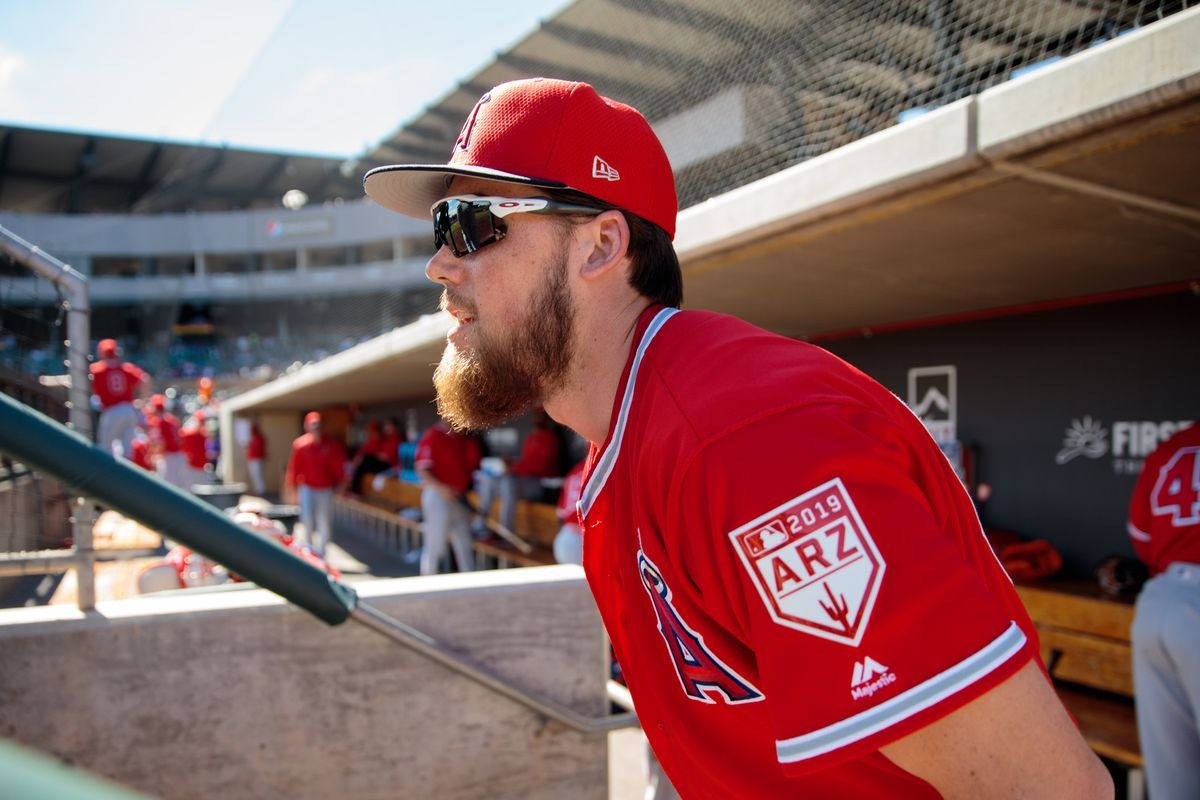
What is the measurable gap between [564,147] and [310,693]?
2127 mm

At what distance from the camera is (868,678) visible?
2.56 feet

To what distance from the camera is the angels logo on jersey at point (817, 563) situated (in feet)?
2.57

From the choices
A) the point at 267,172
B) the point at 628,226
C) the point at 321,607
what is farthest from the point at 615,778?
the point at 267,172

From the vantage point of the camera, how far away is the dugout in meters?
2.18

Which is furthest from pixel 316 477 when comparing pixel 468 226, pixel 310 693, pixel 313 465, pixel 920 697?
pixel 920 697

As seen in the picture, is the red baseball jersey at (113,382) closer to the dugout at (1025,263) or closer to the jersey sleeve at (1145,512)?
the dugout at (1025,263)

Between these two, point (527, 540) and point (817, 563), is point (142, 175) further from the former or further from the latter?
point (817, 563)

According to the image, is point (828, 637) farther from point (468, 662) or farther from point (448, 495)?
point (448, 495)

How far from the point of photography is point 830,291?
184 inches

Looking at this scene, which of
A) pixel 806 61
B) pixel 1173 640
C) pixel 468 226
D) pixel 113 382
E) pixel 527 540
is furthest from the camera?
pixel 527 540

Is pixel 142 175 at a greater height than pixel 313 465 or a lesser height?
greater

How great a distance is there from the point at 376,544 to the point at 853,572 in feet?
45.5

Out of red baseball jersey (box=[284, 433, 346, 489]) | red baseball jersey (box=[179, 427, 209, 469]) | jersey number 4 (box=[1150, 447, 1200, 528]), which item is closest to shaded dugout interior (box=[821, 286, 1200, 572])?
jersey number 4 (box=[1150, 447, 1200, 528])

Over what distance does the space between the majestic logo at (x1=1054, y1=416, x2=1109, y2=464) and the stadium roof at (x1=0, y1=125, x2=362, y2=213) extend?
36908 mm
